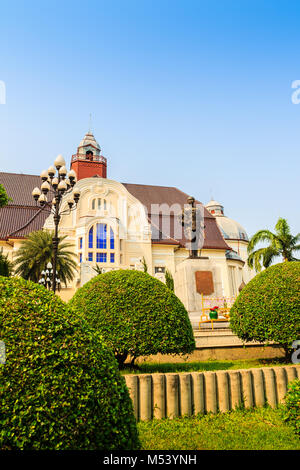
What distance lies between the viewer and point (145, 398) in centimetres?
509

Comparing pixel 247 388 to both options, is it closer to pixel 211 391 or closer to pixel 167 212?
pixel 211 391

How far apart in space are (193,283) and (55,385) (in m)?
13.6

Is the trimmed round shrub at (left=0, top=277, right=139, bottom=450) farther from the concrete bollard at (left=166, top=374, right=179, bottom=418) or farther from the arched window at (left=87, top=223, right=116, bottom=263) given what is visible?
the arched window at (left=87, top=223, right=116, bottom=263)

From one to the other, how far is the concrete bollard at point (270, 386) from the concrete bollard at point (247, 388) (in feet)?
1.05

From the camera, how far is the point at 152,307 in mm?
7660

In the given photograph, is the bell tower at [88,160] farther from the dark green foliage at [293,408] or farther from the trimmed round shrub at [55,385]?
the trimmed round shrub at [55,385]

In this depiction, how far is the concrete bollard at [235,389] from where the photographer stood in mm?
5609

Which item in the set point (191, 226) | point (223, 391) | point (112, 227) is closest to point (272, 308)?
point (223, 391)

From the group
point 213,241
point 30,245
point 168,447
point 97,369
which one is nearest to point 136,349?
point 168,447

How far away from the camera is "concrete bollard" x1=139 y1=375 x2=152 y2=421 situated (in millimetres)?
5055

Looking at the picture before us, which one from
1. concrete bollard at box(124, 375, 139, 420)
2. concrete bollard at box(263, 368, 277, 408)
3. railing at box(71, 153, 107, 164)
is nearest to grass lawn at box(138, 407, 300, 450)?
concrete bollard at box(124, 375, 139, 420)

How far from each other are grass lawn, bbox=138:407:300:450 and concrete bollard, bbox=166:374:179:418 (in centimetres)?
13

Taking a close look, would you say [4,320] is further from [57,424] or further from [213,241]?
[213,241]
